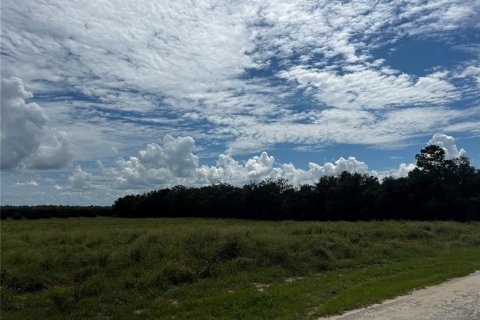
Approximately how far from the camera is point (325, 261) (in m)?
19.5

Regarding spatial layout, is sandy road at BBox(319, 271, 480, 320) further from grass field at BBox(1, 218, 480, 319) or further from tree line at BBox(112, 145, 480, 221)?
tree line at BBox(112, 145, 480, 221)

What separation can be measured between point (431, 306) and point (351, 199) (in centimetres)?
6694

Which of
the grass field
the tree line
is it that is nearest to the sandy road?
the grass field

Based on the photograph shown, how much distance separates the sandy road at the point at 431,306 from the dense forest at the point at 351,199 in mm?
55855

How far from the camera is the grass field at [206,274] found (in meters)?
11.7

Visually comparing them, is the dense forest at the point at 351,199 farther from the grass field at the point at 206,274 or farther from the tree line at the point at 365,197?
the grass field at the point at 206,274

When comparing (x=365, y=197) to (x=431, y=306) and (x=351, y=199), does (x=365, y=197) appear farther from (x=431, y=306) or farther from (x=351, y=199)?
(x=431, y=306)

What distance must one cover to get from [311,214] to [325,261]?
62864mm

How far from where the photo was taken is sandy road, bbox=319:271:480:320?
32.4ft

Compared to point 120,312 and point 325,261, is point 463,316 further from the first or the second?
point 325,261

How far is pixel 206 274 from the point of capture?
16.3 metres

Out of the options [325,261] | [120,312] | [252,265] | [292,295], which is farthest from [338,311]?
[325,261]

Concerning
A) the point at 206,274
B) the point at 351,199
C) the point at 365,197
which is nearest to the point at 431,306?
the point at 206,274

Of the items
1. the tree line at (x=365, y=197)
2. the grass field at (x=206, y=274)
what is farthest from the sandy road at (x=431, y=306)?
the tree line at (x=365, y=197)
